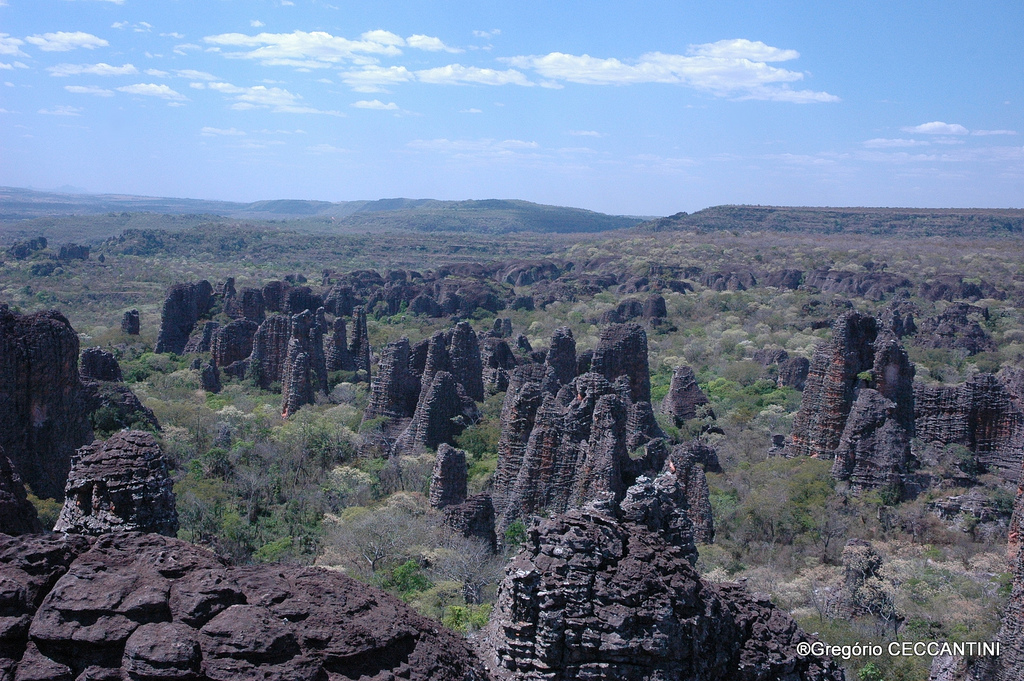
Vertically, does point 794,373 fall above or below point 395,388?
below

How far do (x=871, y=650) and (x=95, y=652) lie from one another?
33.8 ft

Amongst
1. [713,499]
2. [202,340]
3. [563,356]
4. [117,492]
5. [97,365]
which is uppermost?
[117,492]

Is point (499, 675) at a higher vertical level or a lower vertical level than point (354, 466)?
higher

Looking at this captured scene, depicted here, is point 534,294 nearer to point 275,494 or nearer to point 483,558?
point 275,494

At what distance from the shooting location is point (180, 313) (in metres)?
48.7

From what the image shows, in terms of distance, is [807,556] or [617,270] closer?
[807,556]

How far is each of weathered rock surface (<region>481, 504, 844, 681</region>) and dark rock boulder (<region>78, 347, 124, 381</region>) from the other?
26226 mm

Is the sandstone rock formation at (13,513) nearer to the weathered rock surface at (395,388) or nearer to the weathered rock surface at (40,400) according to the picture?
the weathered rock surface at (40,400)

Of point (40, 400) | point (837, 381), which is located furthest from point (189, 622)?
point (837, 381)

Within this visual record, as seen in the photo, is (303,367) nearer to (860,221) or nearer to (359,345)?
(359,345)

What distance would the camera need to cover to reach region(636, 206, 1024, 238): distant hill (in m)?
139

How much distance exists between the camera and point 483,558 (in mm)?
15359

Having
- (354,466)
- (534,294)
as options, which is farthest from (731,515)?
(534,294)

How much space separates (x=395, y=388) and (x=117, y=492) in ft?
63.7
